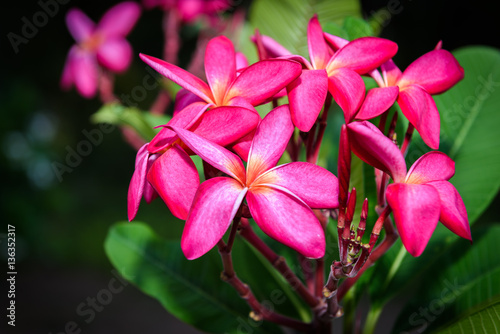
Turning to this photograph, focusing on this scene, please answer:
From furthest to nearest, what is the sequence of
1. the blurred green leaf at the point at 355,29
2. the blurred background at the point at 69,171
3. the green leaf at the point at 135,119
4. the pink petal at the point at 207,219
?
the blurred background at the point at 69,171, the green leaf at the point at 135,119, the blurred green leaf at the point at 355,29, the pink petal at the point at 207,219

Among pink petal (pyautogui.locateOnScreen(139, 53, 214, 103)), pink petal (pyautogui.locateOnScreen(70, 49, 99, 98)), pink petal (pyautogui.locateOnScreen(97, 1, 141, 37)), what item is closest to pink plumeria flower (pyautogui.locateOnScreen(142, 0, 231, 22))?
pink petal (pyautogui.locateOnScreen(97, 1, 141, 37))

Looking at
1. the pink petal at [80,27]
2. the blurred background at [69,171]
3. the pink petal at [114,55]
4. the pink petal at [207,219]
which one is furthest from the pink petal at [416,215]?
the blurred background at [69,171]

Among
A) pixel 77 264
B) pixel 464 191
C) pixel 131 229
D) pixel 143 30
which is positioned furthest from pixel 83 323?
pixel 464 191

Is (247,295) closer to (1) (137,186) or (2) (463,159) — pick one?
(1) (137,186)

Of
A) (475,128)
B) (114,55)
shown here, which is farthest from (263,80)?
(114,55)

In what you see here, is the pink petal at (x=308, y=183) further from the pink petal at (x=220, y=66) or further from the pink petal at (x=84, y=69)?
the pink petal at (x=84, y=69)

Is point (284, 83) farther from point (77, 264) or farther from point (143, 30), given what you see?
point (143, 30)
